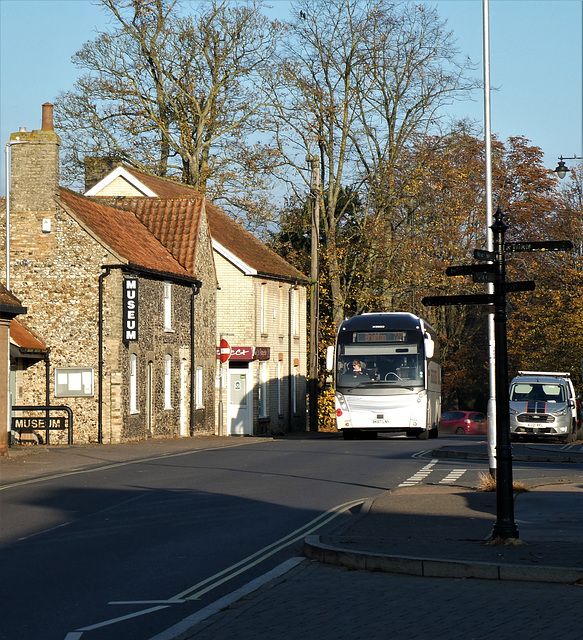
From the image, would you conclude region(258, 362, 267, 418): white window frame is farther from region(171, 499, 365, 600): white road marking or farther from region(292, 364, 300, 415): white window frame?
region(171, 499, 365, 600): white road marking

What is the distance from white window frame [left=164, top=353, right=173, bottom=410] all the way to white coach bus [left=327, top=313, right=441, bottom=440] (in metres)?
5.93

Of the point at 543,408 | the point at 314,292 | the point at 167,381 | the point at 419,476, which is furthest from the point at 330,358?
the point at 419,476

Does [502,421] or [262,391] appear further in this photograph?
[262,391]

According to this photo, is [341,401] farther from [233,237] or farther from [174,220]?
[233,237]

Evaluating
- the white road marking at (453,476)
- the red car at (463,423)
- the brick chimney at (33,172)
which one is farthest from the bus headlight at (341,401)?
the red car at (463,423)

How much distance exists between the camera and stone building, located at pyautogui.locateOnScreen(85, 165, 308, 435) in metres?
44.5

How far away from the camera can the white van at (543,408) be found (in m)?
37.2

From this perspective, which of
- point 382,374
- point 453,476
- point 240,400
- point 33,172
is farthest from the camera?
point 240,400

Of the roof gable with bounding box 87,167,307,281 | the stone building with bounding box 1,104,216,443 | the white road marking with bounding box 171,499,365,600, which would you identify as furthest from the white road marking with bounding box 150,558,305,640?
the roof gable with bounding box 87,167,307,281

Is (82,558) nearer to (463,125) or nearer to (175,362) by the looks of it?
(175,362)

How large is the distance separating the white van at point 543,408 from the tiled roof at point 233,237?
1273 cm

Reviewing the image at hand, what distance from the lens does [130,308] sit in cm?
3312

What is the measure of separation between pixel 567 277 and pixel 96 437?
28869 millimetres

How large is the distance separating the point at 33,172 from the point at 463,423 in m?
32.3
